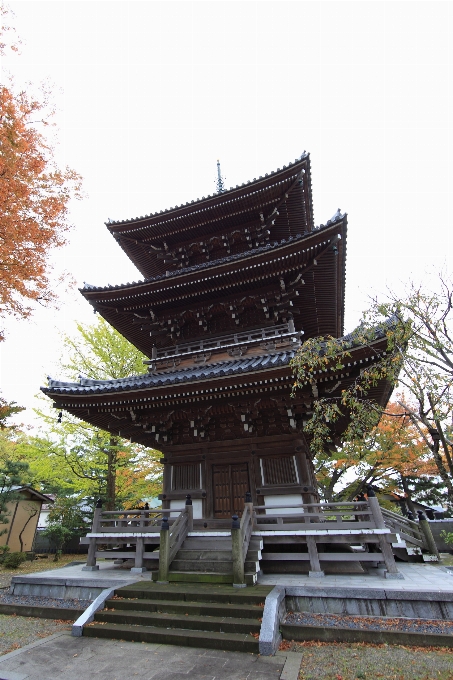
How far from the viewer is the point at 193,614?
6168mm

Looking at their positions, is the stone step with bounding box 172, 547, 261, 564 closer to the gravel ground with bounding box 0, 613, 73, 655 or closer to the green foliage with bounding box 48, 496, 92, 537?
the gravel ground with bounding box 0, 613, 73, 655

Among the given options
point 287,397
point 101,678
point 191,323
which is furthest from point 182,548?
point 191,323

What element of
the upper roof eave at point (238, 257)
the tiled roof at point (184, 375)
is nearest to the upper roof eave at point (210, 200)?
the upper roof eave at point (238, 257)

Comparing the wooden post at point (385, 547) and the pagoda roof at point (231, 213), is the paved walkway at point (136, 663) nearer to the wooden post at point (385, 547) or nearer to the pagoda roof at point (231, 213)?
the wooden post at point (385, 547)

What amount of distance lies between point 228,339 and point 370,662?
866 cm

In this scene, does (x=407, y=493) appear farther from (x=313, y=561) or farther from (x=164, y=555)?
(x=164, y=555)

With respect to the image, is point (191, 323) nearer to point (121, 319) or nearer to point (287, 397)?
point (121, 319)

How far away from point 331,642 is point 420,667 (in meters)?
1.38

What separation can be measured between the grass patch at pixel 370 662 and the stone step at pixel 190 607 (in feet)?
2.47

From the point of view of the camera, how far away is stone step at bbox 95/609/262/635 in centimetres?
559

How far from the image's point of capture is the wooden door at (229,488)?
9.84 meters

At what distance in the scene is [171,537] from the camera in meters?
8.11

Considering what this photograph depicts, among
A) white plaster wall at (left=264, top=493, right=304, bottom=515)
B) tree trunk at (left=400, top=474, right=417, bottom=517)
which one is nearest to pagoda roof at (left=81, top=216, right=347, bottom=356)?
white plaster wall at (left=264, top=493, right=304, bottom=515)

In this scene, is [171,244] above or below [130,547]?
above
